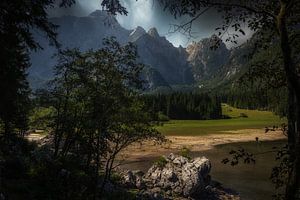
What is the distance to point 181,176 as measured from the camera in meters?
41.3

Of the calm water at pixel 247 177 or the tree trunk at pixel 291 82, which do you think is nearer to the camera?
the tree trunk at pixel 291 82

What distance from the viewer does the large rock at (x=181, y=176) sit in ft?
131

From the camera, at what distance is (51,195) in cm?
2519

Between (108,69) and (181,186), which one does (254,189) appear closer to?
(181,186)

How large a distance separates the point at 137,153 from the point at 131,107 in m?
47.3

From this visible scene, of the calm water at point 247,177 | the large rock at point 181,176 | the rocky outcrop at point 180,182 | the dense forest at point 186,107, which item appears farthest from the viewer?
the dense forest at point 186,107

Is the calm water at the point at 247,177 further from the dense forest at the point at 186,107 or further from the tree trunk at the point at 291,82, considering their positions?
the dense forest at the point at 186,107

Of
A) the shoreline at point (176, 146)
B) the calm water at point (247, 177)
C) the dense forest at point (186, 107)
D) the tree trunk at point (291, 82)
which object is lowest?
the calm water at point (247, 177)

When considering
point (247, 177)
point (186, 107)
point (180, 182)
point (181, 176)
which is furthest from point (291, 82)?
point (186, 107)

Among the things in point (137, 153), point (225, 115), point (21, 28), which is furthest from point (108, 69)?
point (225, 115)

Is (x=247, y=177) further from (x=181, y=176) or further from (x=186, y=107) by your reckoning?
(x=186, y=107)

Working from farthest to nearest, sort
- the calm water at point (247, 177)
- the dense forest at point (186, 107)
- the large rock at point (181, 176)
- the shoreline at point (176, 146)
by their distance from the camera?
the dense forest at point (186, 107) → the shoreline at point (176, 146) → the calm water at point (247, 177) → the large rock at point (181, 176)

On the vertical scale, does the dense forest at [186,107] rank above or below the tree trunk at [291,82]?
above

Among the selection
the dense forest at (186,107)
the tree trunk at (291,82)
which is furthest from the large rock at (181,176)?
the dense forest at (186,107)
